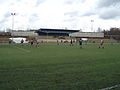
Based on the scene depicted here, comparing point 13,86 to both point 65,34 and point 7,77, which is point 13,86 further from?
point 65,34

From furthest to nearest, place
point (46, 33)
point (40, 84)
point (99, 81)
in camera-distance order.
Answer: point (46, 33), point (99, 81), point (40, 84)

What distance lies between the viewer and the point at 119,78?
10938 mm

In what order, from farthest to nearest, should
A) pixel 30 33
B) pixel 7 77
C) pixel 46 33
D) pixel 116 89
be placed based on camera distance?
pixel 46 33 → pixel 30 33 → pixel 7 77 → pixel 116 89

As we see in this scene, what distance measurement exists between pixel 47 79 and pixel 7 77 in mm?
1847

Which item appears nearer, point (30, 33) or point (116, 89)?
point (116, 89)

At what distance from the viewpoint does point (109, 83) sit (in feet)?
31.8

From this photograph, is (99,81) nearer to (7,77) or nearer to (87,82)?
(87,82)

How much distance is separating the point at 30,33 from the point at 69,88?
11984 cm

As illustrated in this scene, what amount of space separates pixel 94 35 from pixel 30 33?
112 feet

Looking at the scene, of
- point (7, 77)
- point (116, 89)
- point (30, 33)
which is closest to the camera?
point (116, 89)

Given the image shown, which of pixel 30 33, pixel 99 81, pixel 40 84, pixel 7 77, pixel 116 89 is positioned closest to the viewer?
pixel 116 89

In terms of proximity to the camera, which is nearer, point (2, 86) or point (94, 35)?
point (2, 86)

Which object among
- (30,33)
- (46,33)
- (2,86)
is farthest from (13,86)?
(46,33)

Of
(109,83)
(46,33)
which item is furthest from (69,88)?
(46,33)
